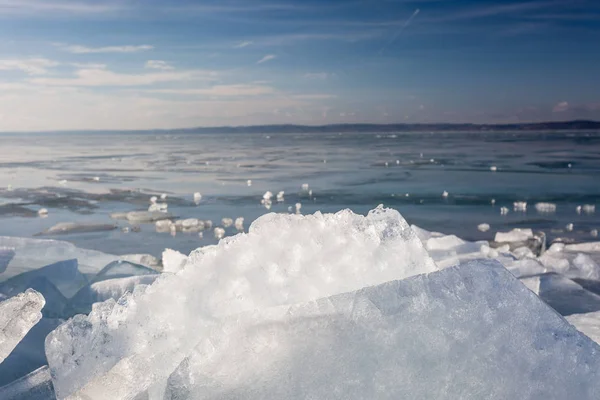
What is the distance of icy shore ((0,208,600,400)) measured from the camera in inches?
47.4

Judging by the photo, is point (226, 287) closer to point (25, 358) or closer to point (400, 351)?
point (400, 351)

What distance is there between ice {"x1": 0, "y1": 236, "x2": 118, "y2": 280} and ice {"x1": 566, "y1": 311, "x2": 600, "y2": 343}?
247 cm

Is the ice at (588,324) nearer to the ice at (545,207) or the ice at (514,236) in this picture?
the ice at (514,236)

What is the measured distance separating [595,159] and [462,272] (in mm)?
17307

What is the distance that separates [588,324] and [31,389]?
167cm

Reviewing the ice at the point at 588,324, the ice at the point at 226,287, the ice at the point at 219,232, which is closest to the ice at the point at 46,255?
the ice at the point at 226,287

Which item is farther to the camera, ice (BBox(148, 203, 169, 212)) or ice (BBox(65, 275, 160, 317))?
ice (BBox(148, 203, 169, 212))

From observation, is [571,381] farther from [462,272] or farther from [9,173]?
[9,173]

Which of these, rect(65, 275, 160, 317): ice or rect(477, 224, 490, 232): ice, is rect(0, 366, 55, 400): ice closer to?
rect(65, 275, 160, 317): ice

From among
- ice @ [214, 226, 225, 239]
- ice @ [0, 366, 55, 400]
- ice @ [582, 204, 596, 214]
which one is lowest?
ice @ [582, 204, 596, 214]

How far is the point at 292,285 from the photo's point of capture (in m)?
1.38

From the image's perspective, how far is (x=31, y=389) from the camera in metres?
1.71

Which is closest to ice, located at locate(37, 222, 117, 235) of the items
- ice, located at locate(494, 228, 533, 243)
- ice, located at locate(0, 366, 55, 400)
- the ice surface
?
ice, located at locate(494, 228, 533, 243)

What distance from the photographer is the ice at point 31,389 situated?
5.52 ft
